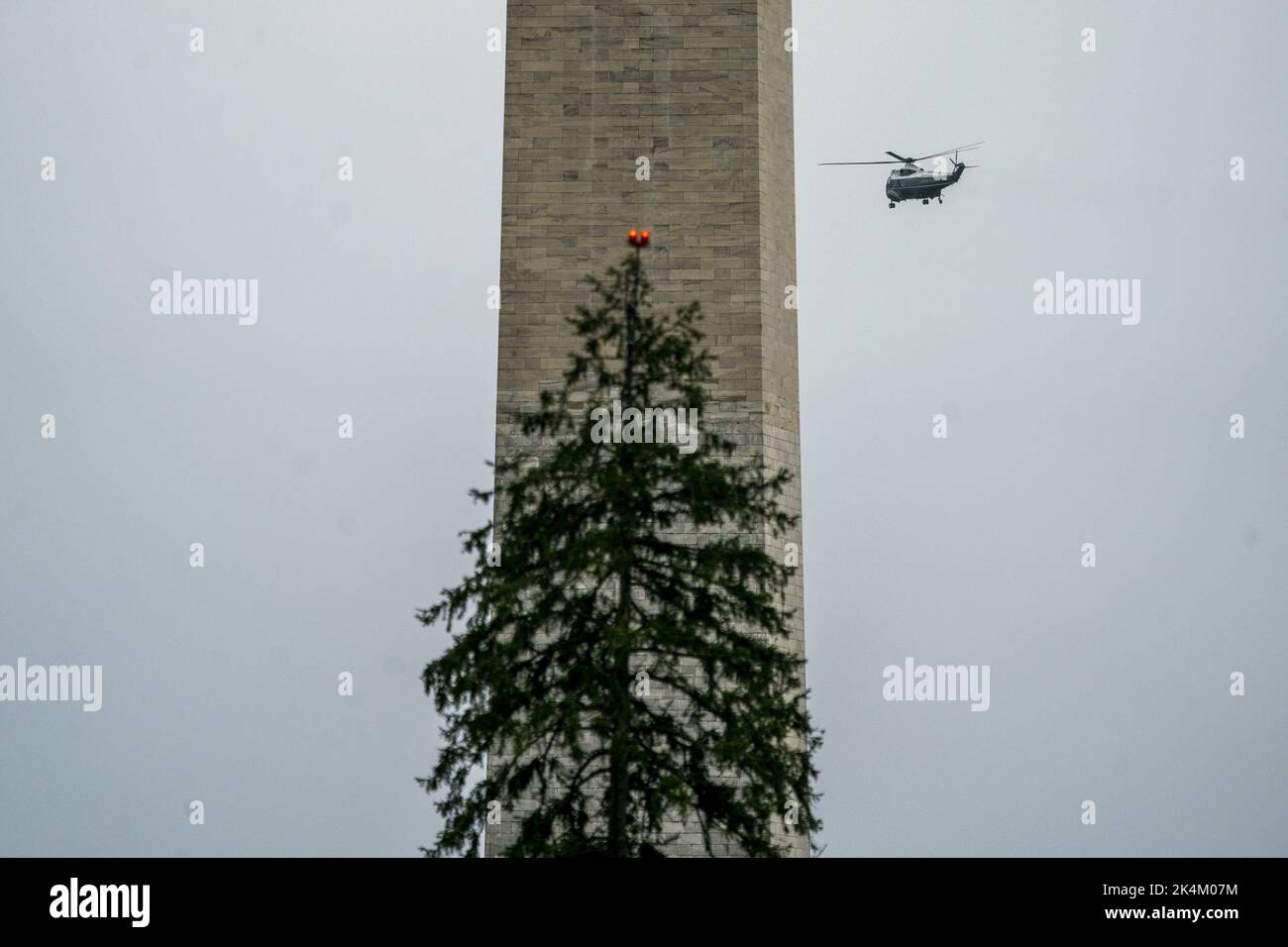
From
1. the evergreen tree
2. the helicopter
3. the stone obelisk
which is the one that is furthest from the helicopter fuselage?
the evergreen tree

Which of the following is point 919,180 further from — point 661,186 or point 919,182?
point 661,186

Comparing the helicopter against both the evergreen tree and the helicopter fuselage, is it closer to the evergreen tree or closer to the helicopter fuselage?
the helicopter fuselage

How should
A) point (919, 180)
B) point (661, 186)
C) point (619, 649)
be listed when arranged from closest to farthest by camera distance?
point (619, 649) → point (661, 186) → point (919, 180)

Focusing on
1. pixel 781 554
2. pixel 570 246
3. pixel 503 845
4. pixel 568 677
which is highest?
pixel 570 246

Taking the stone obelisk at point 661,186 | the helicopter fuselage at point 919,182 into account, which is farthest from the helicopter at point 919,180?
the stone obelisk at point 661,186

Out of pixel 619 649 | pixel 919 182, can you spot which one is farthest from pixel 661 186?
pixel 919 182
